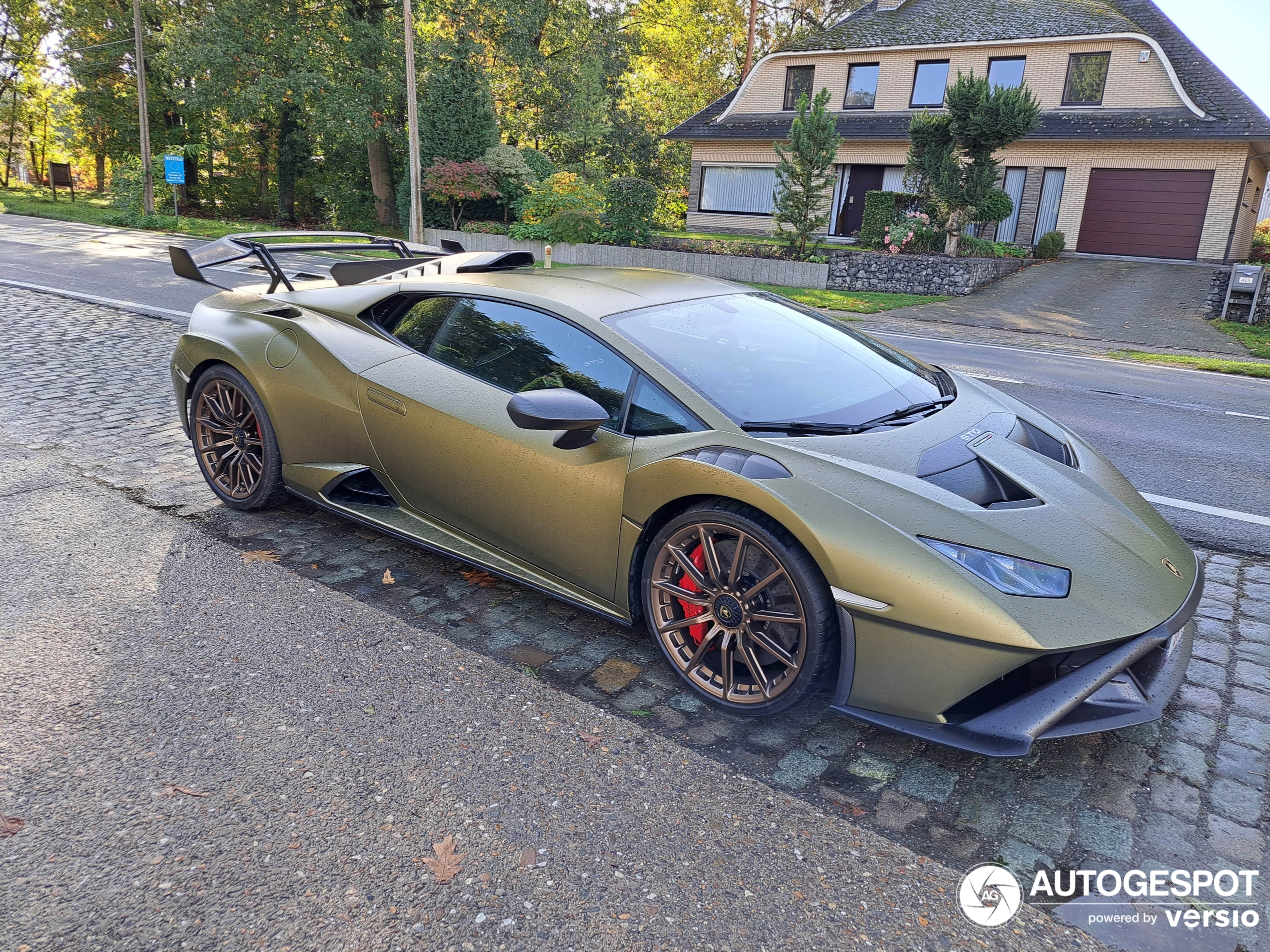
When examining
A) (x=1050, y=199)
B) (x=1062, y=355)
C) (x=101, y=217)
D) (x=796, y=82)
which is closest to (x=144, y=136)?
(x=101, y=217)

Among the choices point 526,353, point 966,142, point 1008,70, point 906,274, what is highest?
point 1008,70

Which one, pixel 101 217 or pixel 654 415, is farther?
pixel 101 217

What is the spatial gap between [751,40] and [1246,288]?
101 feet

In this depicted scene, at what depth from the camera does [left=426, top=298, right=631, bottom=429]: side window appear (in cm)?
326

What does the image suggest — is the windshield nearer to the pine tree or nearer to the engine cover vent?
the engine cover vent

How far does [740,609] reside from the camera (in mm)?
2863

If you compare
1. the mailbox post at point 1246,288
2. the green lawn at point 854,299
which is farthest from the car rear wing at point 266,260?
the mailbox post at point 1246,288

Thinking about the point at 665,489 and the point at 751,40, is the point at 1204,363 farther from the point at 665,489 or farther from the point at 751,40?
the point at 751,40

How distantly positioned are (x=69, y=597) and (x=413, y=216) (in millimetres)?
20890

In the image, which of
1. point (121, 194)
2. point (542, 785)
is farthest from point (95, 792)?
point (121, 194)

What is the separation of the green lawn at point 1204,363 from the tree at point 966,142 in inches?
309

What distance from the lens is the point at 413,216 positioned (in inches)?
903

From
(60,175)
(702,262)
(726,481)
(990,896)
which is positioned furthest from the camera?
(60,175)

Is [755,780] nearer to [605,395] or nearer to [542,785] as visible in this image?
[542,785]
